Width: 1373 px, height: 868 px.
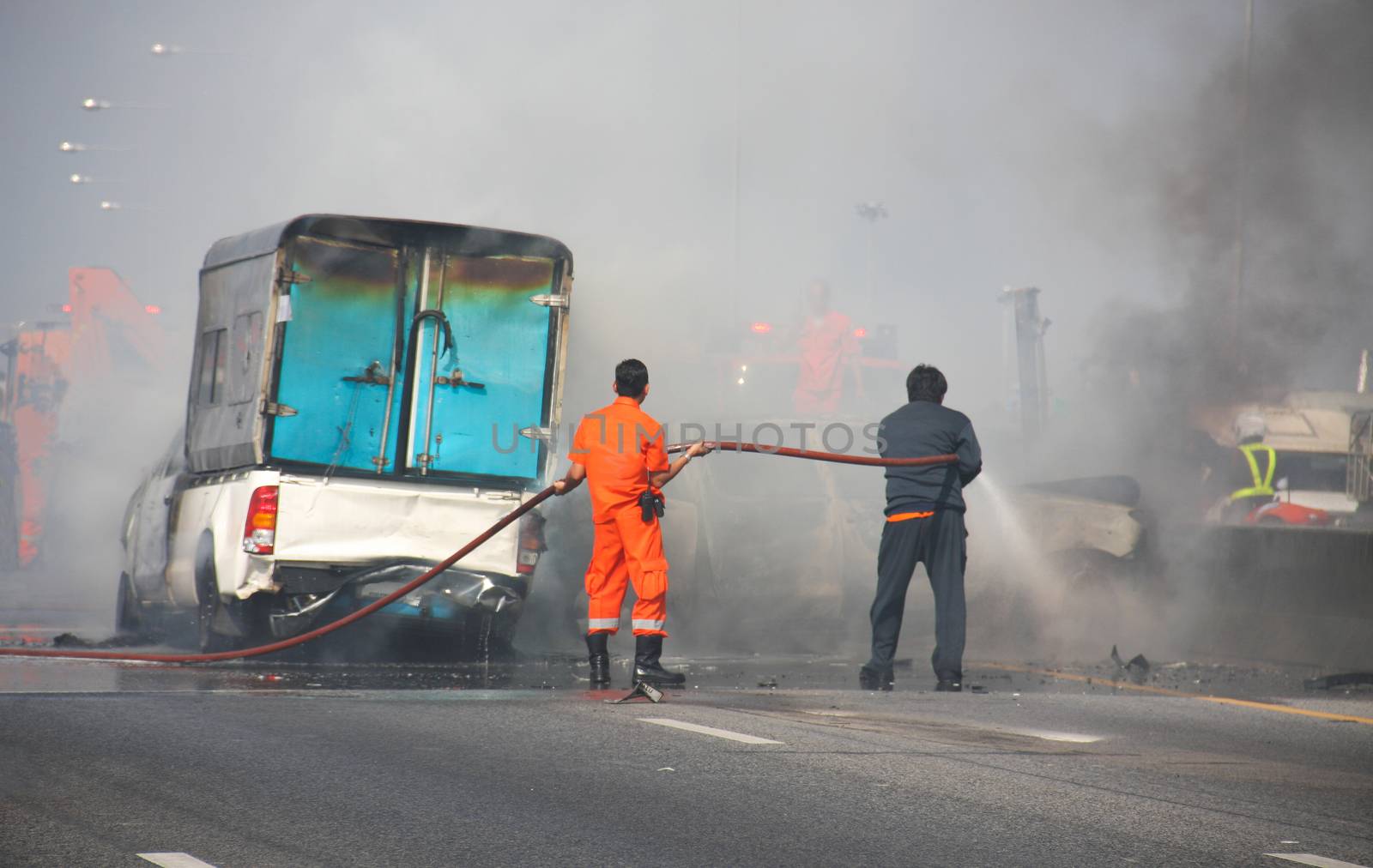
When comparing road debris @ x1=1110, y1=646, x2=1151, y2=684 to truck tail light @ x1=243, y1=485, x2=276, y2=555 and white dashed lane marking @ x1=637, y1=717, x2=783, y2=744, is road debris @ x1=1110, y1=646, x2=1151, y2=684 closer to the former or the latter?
white dashed lane marking @ x1=637, y1=717, x2=783, y2=744

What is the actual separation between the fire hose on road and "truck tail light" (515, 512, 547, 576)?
21.9 inches

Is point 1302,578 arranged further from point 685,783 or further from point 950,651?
point 685,783

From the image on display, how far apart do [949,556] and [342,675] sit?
3.35 m

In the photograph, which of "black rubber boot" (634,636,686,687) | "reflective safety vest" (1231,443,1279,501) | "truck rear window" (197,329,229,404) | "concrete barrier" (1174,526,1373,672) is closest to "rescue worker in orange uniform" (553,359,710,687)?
"black rubber boot" (634,636,686,687)

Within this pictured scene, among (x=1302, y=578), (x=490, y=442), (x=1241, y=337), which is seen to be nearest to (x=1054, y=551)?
(x=1302, y=578)

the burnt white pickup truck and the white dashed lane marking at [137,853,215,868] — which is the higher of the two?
the burnt white pickup truck

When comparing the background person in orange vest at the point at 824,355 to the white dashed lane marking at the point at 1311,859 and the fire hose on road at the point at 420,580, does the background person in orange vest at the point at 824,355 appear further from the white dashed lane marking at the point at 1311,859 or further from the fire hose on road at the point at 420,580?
the white dashed lane marking at the point at 1311,859

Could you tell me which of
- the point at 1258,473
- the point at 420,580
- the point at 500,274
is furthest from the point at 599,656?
the point at 1258,473

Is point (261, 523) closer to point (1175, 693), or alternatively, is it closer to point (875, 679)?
point (875, 679)

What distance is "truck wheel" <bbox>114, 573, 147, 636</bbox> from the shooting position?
12688 mm

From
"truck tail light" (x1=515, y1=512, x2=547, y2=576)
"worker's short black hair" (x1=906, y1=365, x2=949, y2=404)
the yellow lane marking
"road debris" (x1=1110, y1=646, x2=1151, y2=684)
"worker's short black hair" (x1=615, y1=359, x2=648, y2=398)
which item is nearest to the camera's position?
the yellow lane marking

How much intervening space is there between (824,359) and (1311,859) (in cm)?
1630

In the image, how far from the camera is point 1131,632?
1214cm

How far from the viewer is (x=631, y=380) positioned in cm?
870
